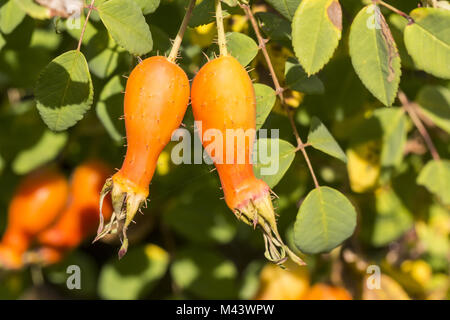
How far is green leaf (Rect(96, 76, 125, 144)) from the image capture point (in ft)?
3.51

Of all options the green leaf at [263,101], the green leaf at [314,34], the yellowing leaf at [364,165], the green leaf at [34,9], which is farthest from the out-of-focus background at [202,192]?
the green leaf at [34,9]

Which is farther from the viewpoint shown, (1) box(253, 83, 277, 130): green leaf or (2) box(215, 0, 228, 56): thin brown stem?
(1) box(253, 83, 277, 130): green leaf

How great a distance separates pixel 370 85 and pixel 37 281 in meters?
1.29

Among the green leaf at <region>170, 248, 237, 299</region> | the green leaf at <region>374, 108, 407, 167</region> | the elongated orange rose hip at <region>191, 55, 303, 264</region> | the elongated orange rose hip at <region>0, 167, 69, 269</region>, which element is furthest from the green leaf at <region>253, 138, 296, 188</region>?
the elongated orange rose hip at <region>0, 167, 69, 269</region>

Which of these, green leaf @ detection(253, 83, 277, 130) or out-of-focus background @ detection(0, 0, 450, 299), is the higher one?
green leaf @ detection(253, 83, 277, 130)

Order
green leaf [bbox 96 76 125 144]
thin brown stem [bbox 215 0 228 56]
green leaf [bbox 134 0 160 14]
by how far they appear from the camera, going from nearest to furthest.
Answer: thin brown stem [bbox 215 0 228 56] → green leaf [bbox 134 0 160 14] → green leaf [bbox 96 76 125 144]

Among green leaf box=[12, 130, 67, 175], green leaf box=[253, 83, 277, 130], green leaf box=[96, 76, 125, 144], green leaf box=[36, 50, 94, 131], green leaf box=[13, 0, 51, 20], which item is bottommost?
green leaf box=[12, 130, 67, 175]

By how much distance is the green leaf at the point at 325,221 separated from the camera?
3.25 ft

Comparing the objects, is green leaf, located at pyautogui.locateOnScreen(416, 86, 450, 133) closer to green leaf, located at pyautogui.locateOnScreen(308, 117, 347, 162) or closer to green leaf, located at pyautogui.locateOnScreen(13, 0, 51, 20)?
green leaf, located at pyautogui.locateOnScreen(308, 117, 347, 162)

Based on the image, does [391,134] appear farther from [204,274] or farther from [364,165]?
[204,274]

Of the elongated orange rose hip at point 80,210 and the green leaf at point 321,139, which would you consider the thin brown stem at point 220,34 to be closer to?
the green leaf at point 321,139

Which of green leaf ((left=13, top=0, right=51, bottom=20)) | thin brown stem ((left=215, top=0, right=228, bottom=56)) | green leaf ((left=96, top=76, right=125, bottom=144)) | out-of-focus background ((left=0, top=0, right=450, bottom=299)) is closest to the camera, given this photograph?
green leaf ((left=13, top=0, right=51, bottom=20))

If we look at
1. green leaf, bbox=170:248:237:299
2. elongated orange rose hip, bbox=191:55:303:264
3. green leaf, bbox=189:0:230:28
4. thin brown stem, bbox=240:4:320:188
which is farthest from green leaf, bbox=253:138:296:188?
green leaf, bbox=170:248:237:299

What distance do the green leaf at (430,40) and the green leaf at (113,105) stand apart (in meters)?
0.56
